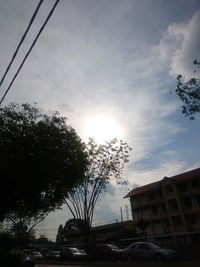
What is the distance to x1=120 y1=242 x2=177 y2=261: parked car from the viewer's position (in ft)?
66.4

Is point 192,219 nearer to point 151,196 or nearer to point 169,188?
point 169,188

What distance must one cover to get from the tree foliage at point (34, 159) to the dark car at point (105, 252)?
9.48 m

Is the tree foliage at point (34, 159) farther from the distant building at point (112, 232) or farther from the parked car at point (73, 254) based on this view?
the distant building at point (112, 232)

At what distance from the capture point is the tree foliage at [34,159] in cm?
1883

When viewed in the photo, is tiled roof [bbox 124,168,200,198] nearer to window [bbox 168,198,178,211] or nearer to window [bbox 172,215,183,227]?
window [bbox 168,198,178,211]

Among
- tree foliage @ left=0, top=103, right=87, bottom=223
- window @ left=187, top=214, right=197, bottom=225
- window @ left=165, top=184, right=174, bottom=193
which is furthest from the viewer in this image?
window @ left=165, top=184, right=174, bottom=193

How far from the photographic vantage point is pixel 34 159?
19.1 meters

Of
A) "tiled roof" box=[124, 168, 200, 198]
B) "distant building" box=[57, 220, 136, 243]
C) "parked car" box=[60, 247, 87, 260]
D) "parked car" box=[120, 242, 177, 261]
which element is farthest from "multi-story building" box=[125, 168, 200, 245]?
"parked car" box=[120, 242, 177, 261]

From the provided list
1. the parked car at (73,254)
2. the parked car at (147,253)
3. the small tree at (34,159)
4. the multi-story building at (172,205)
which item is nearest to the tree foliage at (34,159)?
the small tree at (34,159)

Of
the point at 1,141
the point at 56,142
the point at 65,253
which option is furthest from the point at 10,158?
the point at 65,253

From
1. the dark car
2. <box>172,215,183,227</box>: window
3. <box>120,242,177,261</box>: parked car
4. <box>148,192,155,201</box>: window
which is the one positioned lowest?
<box>120,242,177,261</box>: parked car

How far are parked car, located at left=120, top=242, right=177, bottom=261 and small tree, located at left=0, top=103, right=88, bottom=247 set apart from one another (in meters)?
7.01

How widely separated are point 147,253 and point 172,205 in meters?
31.2

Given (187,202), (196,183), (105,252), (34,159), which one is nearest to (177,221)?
(187,202)
